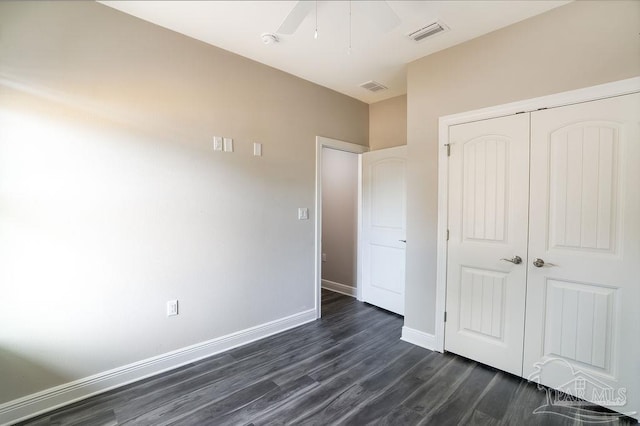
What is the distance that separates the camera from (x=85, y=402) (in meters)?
1.95

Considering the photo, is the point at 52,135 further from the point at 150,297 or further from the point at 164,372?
the point at 164,372

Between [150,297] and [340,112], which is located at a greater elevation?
[340,112]

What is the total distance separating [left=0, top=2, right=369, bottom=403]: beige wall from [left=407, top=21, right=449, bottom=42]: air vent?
53.3 inches

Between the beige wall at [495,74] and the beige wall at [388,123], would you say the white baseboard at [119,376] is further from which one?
the beige wall at [388,123]

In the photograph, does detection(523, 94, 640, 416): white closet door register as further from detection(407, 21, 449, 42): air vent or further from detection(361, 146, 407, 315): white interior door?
detection(361, 146, 407, 315): white interior door

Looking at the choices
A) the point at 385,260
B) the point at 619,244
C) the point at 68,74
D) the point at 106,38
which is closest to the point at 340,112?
the point at 385,260

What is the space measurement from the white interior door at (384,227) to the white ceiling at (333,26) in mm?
1132

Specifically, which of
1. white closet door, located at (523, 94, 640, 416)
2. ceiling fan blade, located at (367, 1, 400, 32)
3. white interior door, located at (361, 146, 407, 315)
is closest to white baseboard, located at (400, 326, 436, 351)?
white interior door, located at (361, 146, 407, 315)

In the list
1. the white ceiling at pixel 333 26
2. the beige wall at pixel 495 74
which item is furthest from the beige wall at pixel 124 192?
the beige wall at pixel 495 74

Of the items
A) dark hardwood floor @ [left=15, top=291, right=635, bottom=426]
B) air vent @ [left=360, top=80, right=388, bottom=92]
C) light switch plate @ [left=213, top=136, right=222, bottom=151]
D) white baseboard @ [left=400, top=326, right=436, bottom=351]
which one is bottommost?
dark hardwood floor @ [left=15, top=291, right=635, bottom=426]

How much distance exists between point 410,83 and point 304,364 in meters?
2.85

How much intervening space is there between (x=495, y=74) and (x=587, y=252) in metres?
1.52

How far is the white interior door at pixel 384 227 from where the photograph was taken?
11.3ft

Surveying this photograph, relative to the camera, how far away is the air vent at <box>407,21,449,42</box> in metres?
2.21
